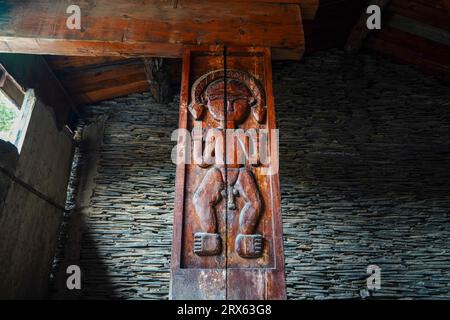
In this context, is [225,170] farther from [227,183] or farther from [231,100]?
[231,100]

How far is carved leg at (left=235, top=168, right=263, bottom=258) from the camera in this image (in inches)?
55.4

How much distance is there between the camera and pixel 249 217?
1.47 meters

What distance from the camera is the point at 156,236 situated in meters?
3.64

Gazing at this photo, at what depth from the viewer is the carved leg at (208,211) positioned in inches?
55.1

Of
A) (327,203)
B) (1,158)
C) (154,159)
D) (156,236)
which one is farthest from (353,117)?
(1,158)

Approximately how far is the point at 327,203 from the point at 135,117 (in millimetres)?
2634

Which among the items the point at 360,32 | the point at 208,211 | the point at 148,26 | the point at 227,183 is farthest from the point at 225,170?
the point at 360,32

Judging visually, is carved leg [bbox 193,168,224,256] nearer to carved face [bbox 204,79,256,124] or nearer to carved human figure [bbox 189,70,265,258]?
carved human figure [bbox 189,70,265,258]

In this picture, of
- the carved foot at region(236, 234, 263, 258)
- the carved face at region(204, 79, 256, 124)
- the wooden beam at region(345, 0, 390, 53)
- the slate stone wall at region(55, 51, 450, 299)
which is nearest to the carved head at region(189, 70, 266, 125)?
the carved face at region(204, 79, 256, 124)

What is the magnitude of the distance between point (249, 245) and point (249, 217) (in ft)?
0.41

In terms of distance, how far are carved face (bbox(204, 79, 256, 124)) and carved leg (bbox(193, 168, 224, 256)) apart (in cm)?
31

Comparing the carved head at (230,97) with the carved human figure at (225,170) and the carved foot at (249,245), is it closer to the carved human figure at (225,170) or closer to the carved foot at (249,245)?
the carved human figure at (225,170)

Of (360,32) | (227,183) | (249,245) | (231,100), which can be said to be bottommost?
(249,245)
